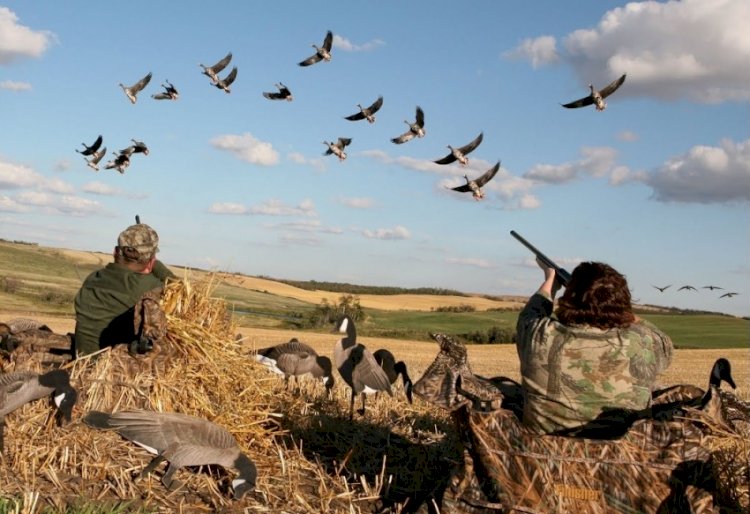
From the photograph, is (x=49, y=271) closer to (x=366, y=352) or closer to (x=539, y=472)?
(x=366, y=352)

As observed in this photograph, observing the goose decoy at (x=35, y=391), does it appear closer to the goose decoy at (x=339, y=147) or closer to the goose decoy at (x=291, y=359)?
the goose decoy at (x=291, y=359)

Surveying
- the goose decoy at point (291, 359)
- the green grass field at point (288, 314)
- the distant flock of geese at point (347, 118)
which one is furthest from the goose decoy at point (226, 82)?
the green grass field at point (288, 314)

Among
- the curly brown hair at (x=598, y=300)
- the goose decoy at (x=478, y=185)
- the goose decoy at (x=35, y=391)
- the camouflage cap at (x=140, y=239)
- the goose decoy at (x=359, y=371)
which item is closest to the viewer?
the curly brown hair at (x=598, y=300)

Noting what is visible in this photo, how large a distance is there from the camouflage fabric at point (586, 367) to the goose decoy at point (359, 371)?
3.91 meters

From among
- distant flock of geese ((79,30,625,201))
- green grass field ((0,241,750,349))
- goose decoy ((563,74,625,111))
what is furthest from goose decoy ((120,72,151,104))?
green grass field ((0,241,750,349))

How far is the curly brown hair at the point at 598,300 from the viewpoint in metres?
5.91

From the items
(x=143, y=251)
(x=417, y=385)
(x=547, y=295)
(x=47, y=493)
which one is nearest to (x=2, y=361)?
(x=143, y=251)

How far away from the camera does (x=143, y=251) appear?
8.30 m

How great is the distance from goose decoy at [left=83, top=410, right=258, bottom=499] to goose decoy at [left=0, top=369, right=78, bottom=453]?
29cm

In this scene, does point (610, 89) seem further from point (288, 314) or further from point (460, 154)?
point (288, 314)

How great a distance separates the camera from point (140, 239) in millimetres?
8266

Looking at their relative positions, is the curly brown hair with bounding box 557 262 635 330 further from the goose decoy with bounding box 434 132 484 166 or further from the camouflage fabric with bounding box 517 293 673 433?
the goose decoy with bounding box 434 132 484 166

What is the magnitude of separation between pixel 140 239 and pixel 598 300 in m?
4.44

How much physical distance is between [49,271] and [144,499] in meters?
64.2
